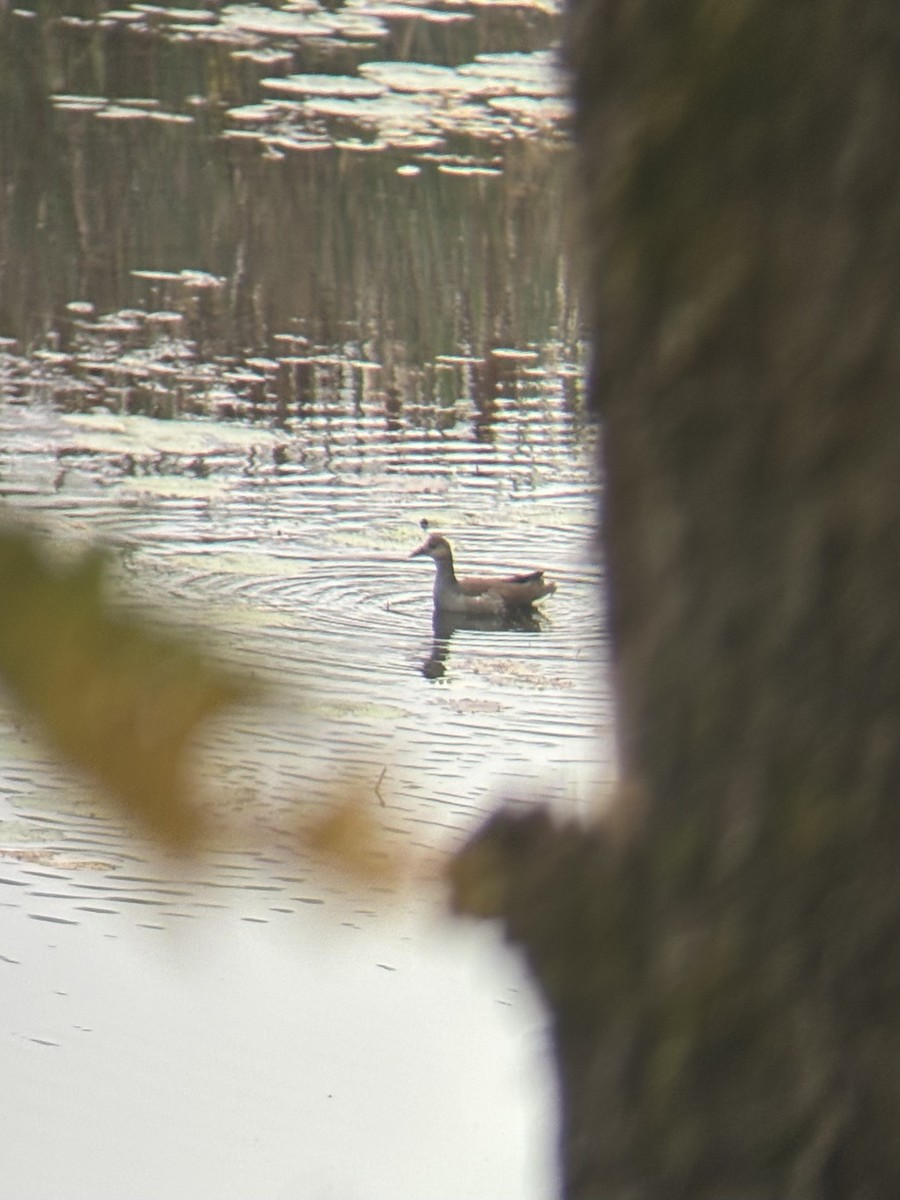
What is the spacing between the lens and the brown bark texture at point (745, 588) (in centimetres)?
104

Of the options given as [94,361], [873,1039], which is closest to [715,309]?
[873,1039]

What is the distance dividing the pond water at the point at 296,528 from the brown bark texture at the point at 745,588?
7cm

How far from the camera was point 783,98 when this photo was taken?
3.39 feet

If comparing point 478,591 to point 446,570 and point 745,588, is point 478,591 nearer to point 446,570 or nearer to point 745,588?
point 446,570

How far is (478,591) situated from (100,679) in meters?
7.93

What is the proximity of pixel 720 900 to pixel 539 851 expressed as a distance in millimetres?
155

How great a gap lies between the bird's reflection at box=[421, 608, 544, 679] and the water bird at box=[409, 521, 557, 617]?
22 millimetres

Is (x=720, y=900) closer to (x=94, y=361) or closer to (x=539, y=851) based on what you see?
(x=539, y=851)

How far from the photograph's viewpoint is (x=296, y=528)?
9258 millimetres

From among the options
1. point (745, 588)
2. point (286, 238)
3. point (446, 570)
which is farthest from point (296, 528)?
point (745, 588)

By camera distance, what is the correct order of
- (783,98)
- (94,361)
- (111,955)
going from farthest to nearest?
1. (94,361)
2. (111,955)
3. (783,98)

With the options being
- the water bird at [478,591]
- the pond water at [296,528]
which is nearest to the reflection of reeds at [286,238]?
the pond water at [296,528]

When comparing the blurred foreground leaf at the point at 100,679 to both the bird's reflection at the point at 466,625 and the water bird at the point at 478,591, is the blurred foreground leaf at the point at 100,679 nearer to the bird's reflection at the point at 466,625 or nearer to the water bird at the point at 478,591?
the bird's reflection at the point at 466,625

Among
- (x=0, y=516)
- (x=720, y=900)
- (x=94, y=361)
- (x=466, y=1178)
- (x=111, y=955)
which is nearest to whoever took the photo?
(x=0, y=516)
